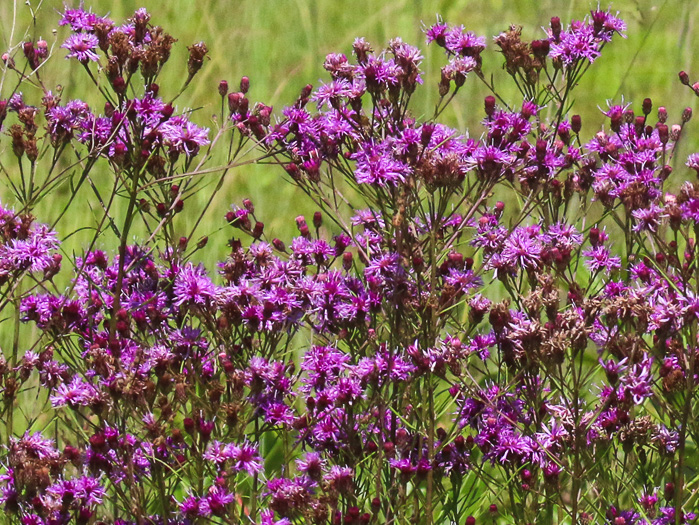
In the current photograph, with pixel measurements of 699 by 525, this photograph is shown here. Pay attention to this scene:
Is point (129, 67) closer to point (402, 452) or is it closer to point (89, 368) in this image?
point (89, 368)

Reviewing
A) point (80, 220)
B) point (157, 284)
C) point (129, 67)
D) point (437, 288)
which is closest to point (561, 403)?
point (437, 288)

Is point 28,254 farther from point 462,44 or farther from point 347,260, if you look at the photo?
point 462,44

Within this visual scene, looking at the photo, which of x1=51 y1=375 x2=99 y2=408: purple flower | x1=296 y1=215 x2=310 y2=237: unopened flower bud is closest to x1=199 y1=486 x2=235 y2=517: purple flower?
x1=51 y1=375 x2=99 y2=408: purple flower

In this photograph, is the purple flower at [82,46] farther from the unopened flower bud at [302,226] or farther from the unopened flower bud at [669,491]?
the unopened flower bud at [669,491]

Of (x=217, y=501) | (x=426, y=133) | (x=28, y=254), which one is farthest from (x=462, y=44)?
(x=217, y=501)

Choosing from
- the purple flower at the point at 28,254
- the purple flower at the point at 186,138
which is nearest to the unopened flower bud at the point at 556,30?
the purple flower at the point at 186,138
